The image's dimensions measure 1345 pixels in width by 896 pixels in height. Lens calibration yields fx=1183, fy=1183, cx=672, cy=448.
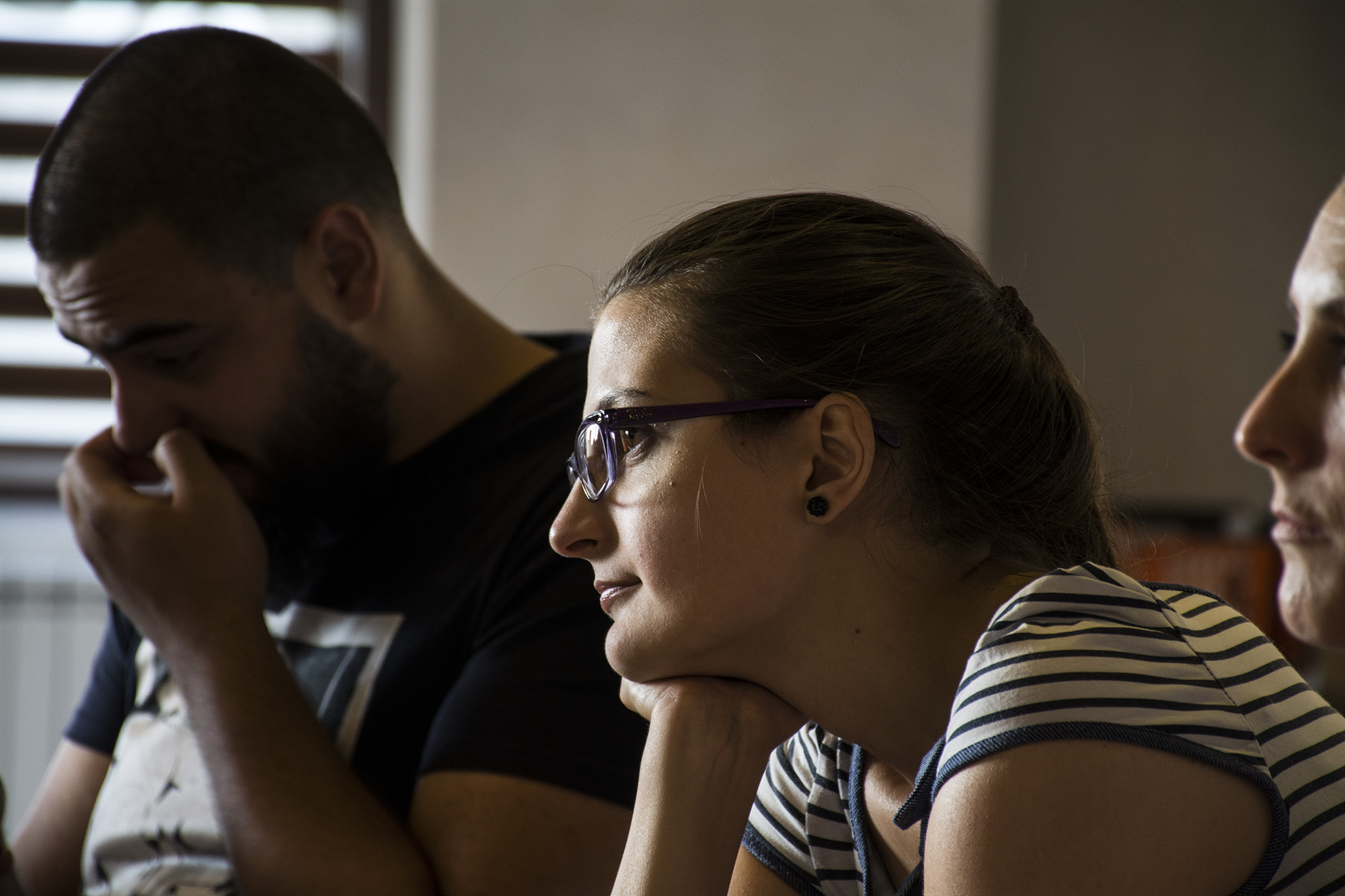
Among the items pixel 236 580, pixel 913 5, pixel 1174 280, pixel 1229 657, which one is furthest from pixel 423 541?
pixel 1174 280

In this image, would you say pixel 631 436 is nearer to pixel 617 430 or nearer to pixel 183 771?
A: pixel 617 430

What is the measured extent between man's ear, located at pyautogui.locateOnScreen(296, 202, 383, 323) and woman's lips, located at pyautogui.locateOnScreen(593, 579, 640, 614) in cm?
68

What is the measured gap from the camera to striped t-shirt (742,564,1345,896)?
0.66m

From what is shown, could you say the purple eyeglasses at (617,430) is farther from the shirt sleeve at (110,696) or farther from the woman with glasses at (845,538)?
the shirt sleeve at (110,696)

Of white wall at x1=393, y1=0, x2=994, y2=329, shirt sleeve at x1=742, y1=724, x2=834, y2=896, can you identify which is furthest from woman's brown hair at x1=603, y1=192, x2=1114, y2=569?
white wall at x1=393, y1=0, x2=994, y2=329

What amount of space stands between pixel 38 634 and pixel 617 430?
3.07 meters

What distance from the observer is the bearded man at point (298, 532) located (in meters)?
1.05

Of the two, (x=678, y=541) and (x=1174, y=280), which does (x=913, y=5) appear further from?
(x=678, y=541)

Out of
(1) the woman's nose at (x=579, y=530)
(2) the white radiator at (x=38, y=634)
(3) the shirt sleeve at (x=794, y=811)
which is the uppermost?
(1) the woman's nose at (x=579, y=530)

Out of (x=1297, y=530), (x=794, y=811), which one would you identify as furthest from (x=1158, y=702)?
(x=1297, y=530)

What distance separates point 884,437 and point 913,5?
261 cm

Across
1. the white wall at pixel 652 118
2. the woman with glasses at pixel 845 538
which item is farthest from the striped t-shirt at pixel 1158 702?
the white wall at pixel 652 118

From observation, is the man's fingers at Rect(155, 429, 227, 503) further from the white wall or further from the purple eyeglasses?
the white wall

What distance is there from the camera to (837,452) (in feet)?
2.65
